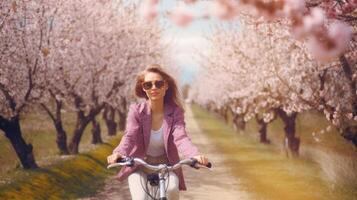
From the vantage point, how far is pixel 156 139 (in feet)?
21.4

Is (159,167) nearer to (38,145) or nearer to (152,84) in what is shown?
(152,84)

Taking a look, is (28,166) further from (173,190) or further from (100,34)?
(173,190)

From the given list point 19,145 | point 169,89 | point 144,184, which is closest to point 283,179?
point 19,145

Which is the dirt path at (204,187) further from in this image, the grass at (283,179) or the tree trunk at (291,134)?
the tree trunk at (291,134)

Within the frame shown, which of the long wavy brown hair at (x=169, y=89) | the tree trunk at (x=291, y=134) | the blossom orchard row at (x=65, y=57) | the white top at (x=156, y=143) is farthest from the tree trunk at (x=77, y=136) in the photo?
the white top at (x=156, y=143)

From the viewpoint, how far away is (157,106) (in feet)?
21.9

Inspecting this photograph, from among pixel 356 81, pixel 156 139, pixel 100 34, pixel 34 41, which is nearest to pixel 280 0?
→ pixel 156 139

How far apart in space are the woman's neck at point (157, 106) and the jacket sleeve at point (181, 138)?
0.18 m

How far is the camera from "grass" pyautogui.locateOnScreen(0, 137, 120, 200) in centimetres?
1289

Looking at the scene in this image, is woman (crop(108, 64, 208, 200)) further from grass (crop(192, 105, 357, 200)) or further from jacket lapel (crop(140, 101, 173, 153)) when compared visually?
grass (crop(192, 105, 357, 200))

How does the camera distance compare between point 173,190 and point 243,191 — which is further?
point 243,191

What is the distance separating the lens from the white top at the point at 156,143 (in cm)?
651

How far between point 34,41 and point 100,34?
24.5 ft

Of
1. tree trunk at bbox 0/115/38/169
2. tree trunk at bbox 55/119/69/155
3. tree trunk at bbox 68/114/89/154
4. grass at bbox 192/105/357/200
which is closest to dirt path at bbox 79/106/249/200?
grass at bbox 192/105/357/200
